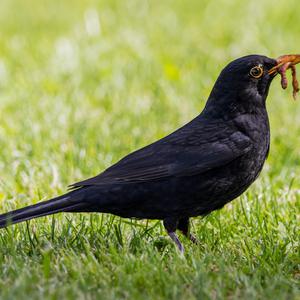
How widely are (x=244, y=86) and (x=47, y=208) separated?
57.8 inches

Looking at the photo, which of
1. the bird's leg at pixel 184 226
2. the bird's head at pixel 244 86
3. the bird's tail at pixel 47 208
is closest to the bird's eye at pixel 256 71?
the bird's head at pixel 244 86

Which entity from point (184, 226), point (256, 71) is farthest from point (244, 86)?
point (184, 226)

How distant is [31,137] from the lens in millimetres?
6965

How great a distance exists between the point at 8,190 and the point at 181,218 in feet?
5.25

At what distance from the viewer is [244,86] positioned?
505cm

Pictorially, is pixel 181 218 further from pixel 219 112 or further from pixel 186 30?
pixel 186 30

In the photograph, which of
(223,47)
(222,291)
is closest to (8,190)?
(222,291)

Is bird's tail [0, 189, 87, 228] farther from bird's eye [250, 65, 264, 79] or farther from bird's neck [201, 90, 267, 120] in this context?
bird's eye [250, 65, 264, 79]

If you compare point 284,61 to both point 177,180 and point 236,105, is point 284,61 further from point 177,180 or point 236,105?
point 177,180

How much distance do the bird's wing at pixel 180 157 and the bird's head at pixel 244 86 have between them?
0.21 metres

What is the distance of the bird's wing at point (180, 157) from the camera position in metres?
4.71

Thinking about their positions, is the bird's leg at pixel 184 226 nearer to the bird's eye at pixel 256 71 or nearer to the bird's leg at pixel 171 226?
the bird's leg at pixel 171 226

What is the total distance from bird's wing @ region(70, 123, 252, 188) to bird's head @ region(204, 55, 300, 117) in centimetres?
21

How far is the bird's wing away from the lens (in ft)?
15.5
